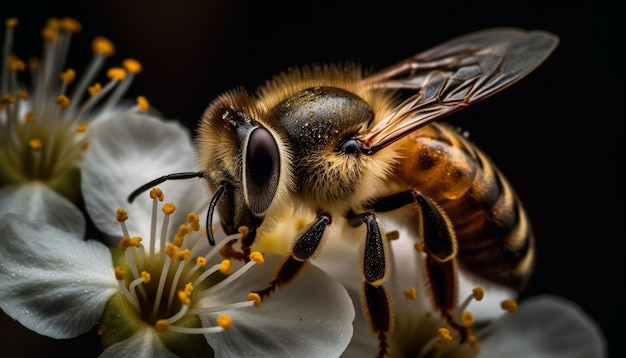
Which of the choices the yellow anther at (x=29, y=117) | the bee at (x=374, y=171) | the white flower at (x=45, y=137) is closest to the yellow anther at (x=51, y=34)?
the white flower at (x=45, y=137)

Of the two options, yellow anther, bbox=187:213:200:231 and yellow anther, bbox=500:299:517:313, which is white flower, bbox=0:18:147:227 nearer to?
yellow anther, bbox=187:213:200:231

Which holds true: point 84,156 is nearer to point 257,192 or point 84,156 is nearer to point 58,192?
point 58,192

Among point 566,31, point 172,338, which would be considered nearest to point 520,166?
point 566,31

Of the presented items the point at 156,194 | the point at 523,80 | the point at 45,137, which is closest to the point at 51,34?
the point at 45,137

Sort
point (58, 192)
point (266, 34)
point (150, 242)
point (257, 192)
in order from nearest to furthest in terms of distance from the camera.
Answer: point (257, 192) < point (150, 242) < point (58, 192) < point (266, 34)

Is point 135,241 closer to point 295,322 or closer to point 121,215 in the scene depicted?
point 121,215

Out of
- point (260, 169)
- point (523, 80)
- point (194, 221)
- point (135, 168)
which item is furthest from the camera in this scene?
point (523, 80)

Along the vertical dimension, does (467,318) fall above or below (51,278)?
below
